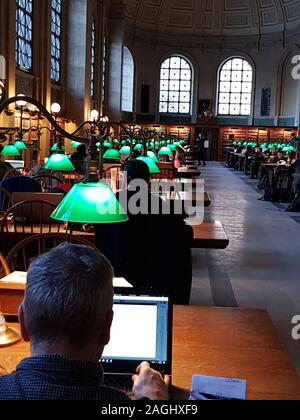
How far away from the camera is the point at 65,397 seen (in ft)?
3.40

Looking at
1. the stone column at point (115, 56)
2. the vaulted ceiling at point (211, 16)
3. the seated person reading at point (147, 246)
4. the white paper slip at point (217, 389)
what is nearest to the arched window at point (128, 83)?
the vaulted ceiling at point (211, 16)

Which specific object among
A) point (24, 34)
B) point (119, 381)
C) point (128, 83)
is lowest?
point (119, 381)

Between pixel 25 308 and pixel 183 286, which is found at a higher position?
pixel 25 308

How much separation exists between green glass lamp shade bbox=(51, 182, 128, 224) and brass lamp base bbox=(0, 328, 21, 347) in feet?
1.57

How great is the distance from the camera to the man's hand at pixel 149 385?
4.84ft

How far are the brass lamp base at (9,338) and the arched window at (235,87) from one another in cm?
3235

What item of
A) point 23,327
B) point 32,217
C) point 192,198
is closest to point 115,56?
point 192,198

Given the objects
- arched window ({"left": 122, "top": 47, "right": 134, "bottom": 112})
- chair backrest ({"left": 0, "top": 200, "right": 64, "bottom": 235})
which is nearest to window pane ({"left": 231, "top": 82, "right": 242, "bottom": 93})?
arched window ({"left": 122, "top": 47, "right": 134, "bottom": 112})

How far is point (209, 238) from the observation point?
15.2ft

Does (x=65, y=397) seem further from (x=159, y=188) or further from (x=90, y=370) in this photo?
(x=159, y=188)

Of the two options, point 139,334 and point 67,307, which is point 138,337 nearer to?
point 139,334

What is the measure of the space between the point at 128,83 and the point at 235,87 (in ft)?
21.3
